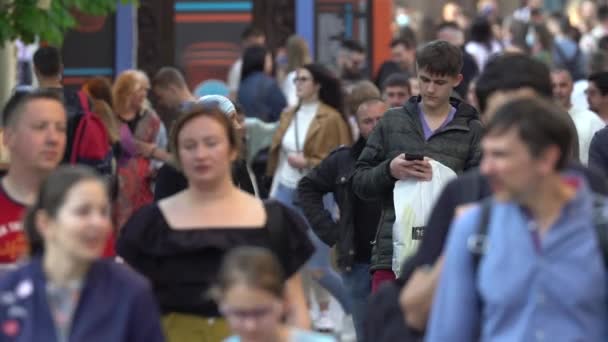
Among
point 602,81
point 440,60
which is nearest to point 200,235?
point 440,60

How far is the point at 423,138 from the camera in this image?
30.5 ft

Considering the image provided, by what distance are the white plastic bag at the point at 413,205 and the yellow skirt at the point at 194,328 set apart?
7.07 ft

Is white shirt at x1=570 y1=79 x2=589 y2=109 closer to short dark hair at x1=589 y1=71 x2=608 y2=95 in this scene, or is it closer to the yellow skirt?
short dark hair at x1=589 y1=71 x2=608 y2=95

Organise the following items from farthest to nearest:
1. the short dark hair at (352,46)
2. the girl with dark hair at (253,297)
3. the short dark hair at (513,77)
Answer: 1. the short dark hair at (352,46)
2. the short dark hair at (513,77)
3. the girl with dark hair at (253,297)

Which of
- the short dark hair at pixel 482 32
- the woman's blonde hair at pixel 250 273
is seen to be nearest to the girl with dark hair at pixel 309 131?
the short dark hair at pixel 482 32

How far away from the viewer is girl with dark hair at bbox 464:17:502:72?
2031cm

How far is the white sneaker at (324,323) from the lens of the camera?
13.5 metres

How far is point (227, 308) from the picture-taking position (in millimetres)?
5895

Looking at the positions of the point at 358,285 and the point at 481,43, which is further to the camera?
the point at 481,43

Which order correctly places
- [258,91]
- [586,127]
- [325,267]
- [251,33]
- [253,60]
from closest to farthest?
[586,127], [325,267], [258,91], [253,60], [251,33]

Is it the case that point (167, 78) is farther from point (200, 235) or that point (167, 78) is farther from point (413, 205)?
point (200, 235)

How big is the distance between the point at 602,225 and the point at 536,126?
429mm

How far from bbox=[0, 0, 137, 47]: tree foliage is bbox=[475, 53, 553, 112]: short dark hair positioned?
250 inches

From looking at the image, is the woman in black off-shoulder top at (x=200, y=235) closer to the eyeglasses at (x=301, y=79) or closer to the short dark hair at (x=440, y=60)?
the short dark hair at (x=440, y=60)
